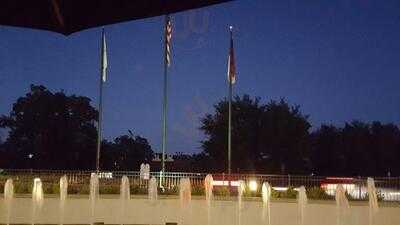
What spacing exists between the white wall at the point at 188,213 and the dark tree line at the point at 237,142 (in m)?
31.4

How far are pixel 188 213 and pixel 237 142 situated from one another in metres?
33.8

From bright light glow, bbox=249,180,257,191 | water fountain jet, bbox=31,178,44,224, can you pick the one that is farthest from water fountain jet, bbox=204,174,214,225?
water fountain jet, bbox=31,178,44,224

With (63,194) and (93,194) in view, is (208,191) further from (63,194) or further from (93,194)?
(63,194)

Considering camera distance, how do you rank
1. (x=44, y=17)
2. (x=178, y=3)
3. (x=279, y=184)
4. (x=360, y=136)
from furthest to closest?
(x=360, y=136)
(x=279, y=184)
(x=44, y=17)
(x=178, y=3)

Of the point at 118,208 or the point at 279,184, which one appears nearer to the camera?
Answer: the point at 118,208

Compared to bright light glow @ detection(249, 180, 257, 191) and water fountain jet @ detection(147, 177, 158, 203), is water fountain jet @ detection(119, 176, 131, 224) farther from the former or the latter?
bright light glow @ detection(249, 180, 257, 191)

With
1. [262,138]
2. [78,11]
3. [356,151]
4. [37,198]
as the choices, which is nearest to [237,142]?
[262,138]

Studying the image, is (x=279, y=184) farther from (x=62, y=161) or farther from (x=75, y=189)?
(x=62, y=161)

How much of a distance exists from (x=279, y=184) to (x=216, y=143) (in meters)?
30.8

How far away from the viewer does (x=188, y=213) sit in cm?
2177

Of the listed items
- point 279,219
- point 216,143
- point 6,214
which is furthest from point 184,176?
point 216,143

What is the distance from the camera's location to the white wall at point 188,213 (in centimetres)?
2130

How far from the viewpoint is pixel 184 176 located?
25.6 metres

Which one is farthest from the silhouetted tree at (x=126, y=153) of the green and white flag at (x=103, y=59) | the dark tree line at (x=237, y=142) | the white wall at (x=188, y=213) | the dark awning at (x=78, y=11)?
the dark awning at (x=78, y=11)
